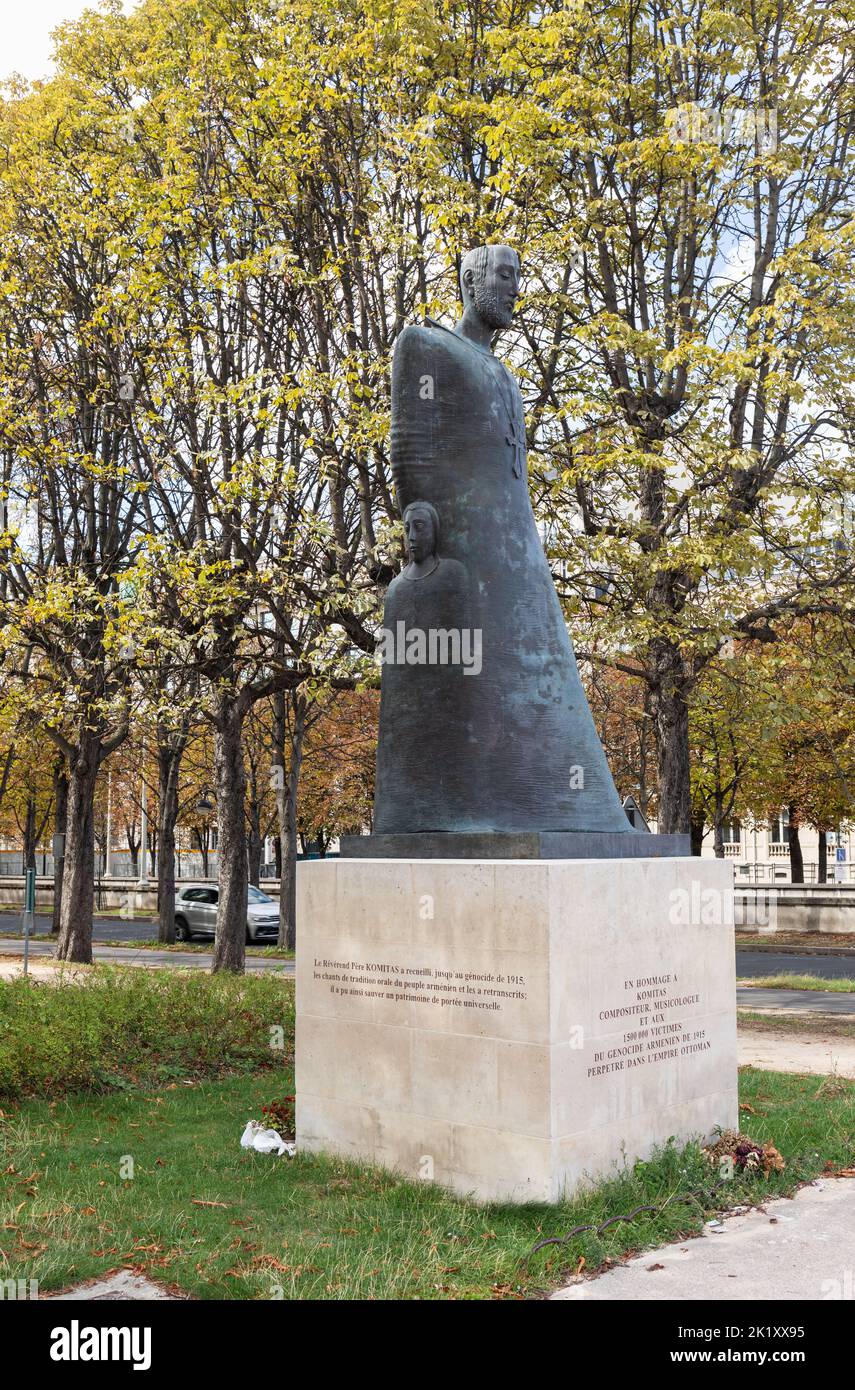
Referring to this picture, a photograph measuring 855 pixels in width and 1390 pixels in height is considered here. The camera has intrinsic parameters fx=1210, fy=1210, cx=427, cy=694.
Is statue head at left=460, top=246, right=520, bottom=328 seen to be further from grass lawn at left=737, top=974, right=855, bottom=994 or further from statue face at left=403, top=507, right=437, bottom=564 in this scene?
grass lawn at left=737, top=974, right=855, bottom=994

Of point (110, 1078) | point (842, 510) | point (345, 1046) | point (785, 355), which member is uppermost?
point (785, 355)

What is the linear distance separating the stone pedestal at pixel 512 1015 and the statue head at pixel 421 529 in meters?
1.88

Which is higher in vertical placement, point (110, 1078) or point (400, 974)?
point (400, 974)

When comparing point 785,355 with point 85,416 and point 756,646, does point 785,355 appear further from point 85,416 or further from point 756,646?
point 756,646

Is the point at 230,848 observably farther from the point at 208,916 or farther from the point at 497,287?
the point at 208,916

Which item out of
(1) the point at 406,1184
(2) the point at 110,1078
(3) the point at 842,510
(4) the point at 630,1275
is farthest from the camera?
(3) the point at 842,510

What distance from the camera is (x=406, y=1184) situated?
251 inches

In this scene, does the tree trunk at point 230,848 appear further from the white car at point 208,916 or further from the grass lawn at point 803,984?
the white car at point 208,916

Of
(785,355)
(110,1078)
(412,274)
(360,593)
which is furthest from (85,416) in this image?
(110,1078)

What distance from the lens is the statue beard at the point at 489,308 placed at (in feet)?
24.7

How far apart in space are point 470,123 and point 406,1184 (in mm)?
11446

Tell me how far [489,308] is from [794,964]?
19.7 metres

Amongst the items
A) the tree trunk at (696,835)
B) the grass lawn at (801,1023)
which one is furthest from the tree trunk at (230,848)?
the tree trunk at (696,835)

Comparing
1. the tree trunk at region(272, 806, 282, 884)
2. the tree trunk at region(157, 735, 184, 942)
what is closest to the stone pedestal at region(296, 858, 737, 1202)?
the tree trunk at region(272, 806, 282, 884)
